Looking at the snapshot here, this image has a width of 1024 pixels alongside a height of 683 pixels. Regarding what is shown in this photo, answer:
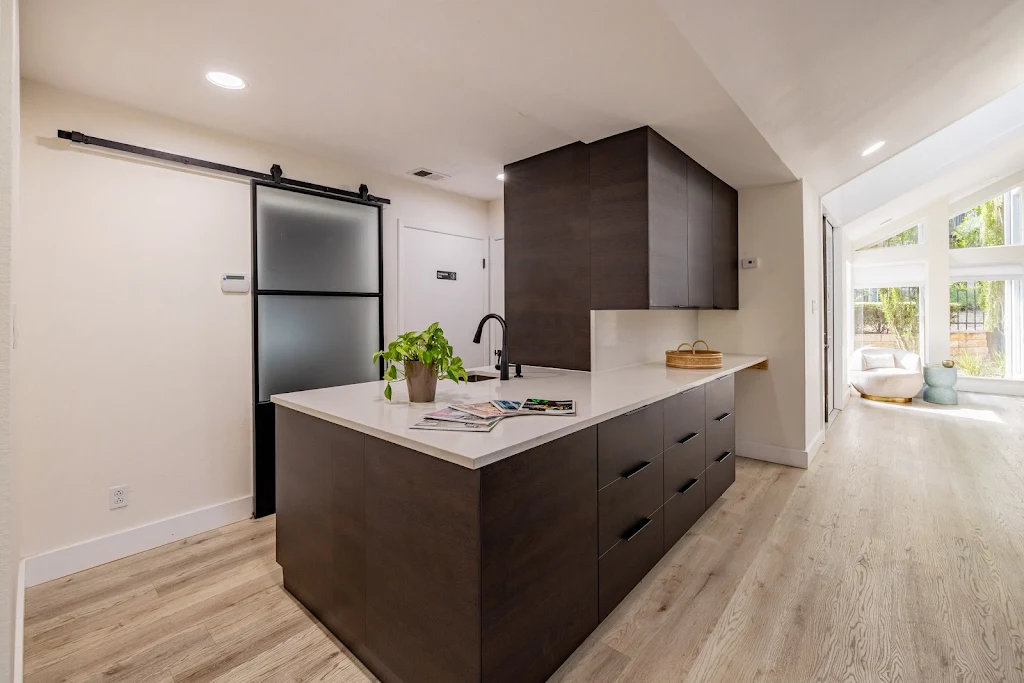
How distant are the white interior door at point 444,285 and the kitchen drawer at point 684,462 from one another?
221 centimetres

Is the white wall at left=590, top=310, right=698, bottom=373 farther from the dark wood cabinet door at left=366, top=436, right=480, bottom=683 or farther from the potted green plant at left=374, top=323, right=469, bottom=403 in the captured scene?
the dark wood cabinet door at left=366, top=436, right=480, bottom=683

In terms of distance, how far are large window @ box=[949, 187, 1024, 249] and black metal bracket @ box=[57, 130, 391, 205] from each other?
27.1 ft

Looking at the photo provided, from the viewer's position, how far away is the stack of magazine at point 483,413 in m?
1.49

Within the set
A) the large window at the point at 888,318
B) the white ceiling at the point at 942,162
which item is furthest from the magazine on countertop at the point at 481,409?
the large window at the point at 888,318

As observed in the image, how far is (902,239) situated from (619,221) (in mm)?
7178

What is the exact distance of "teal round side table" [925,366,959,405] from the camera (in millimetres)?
5949

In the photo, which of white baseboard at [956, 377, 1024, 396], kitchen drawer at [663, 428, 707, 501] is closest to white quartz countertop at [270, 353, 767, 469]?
kitchen drawer at [663, 428, 707, 501]

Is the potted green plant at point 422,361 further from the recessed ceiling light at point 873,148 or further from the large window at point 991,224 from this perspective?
the large window at point 991,224

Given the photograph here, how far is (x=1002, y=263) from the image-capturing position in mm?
6480

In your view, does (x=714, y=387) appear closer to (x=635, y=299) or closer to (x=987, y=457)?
(x=635, y=299)

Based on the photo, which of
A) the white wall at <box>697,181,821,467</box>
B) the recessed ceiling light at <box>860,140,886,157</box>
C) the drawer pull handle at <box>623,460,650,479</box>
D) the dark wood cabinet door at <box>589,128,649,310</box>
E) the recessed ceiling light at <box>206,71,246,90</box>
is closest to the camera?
the drawer pull handle at <box>623,460,650,479</box>

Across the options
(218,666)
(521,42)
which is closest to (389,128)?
(521,42)

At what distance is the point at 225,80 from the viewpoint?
215cm

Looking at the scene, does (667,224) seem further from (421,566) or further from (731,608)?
(421,566)
